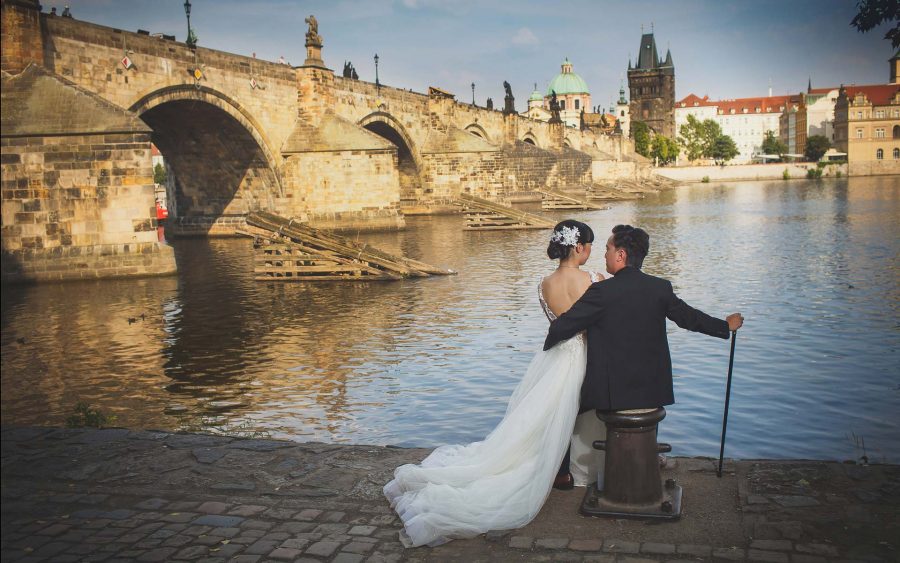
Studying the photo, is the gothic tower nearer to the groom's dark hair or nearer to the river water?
the river water

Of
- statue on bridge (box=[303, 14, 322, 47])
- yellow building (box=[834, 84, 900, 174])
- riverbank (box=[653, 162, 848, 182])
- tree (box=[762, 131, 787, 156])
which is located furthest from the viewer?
tree (box=[762, 131, 787, 156])

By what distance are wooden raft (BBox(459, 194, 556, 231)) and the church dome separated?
451 ft

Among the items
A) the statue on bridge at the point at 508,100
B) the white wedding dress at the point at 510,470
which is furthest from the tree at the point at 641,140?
the white wedding dress at the point at 510,470

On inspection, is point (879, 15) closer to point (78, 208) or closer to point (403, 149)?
point (78, 208)

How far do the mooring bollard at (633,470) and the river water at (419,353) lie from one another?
2.03 meters

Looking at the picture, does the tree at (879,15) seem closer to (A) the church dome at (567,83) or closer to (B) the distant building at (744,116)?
(A) the church dome at (567,83)

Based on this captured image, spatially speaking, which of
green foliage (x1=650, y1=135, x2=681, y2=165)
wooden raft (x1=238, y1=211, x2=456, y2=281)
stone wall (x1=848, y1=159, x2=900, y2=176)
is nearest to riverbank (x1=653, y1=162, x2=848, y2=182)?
stone wall (x1=848, y1=159, x2=900, y2=176)

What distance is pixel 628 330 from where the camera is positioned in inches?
197

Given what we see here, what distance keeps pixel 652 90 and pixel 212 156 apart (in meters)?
126

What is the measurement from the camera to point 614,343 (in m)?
5.03

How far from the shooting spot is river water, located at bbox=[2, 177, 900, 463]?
7.66 meters

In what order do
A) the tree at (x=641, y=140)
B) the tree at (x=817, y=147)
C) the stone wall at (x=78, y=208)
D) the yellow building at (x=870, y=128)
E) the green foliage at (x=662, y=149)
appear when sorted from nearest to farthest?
1. the stone wall at (x=78, y=208)
2. the yellow building at (x=870, y=128)
3. the tree at (x=817, y=147)
4. the tree at (x=641, y=140)
5. the green foliage at (x=662, y=149)

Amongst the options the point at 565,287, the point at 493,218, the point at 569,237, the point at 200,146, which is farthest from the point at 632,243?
the point at 200,146

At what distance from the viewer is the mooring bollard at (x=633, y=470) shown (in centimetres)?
492
